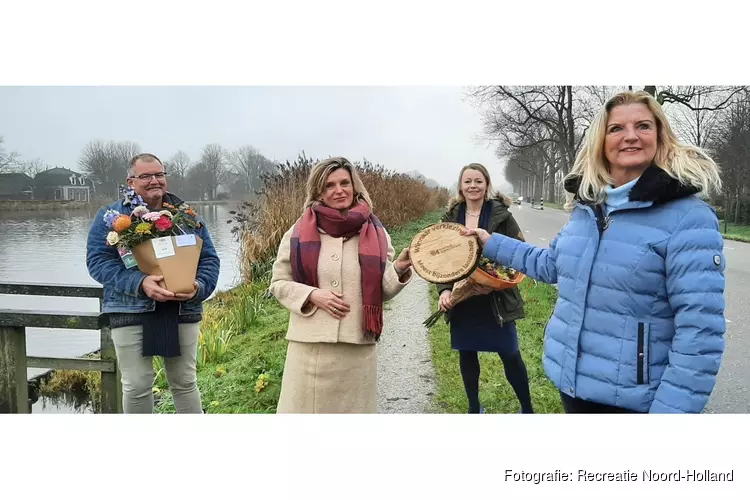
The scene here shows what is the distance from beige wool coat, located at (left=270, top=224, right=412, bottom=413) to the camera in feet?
7.32

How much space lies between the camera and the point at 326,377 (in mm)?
2262

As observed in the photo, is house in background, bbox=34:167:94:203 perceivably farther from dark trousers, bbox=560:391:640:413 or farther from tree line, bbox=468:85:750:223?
dark trousers, bbox=560:391:640:413

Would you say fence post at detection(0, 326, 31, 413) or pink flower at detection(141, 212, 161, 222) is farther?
fence post at detection(0, 326, 31, 413)

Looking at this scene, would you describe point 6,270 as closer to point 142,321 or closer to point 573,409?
point 142,321

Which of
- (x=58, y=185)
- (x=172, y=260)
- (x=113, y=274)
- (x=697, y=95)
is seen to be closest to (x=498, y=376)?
(x=697, y=95)

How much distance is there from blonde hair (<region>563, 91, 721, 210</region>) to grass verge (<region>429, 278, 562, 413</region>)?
1560 millimetres

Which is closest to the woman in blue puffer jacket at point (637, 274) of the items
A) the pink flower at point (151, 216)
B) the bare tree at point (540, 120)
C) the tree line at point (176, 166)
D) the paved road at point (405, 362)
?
the bare tree at point (540, 120)

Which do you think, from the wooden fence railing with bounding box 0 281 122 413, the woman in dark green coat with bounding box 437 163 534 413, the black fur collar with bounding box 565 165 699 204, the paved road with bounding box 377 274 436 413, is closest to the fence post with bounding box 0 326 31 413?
the wooden fence railing with bounding box 0 281 122 413

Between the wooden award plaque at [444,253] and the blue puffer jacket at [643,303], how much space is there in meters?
0.41

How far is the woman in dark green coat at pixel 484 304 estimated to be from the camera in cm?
256

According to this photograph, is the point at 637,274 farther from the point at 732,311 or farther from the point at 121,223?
the point at 732,311

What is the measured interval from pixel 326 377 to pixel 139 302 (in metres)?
0.96

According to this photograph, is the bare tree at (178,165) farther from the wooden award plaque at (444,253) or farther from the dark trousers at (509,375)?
the dark trousers at (509,375)

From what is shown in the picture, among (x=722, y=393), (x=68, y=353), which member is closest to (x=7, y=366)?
(x=68, y=353)
